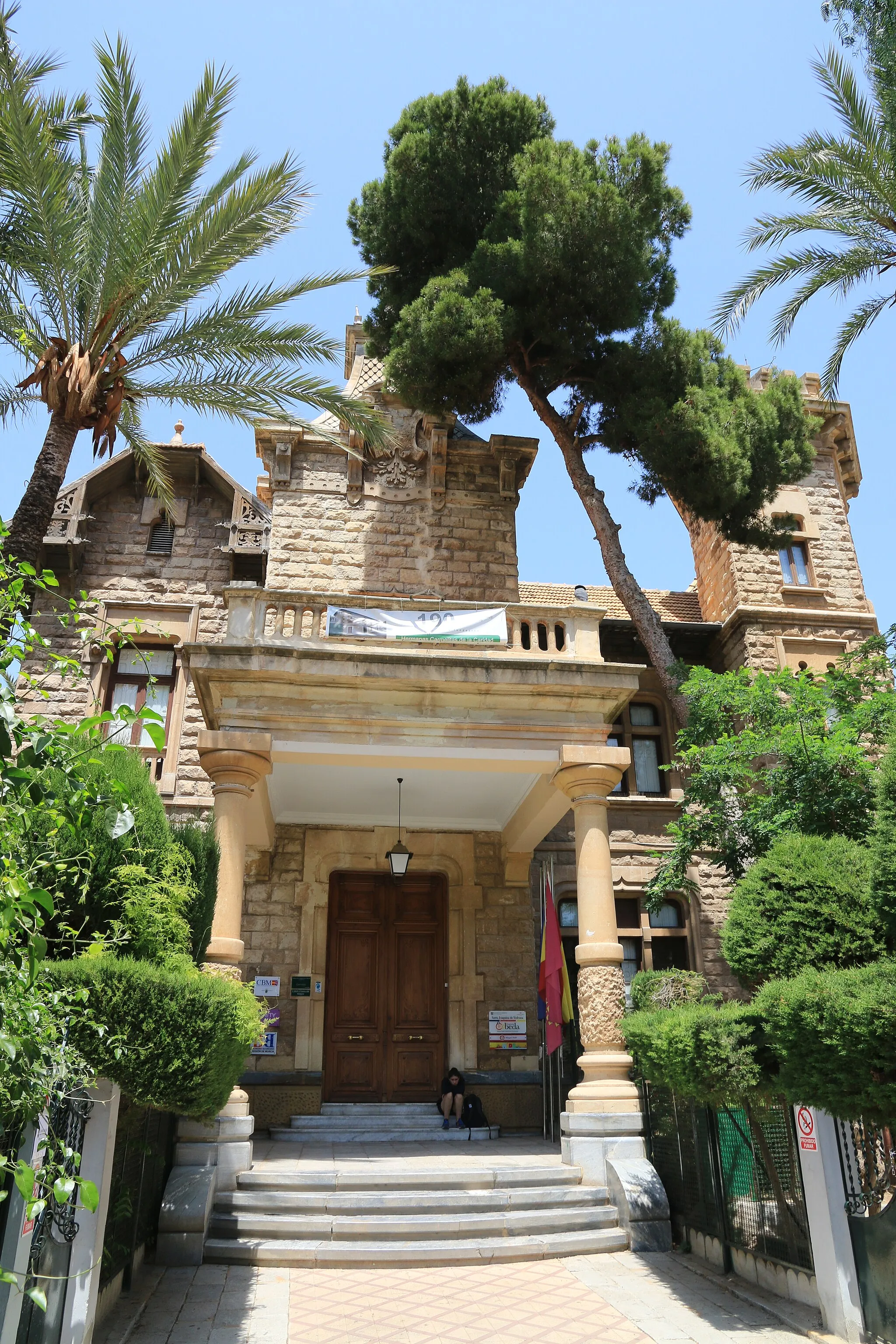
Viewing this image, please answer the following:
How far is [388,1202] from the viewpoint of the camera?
314 inches

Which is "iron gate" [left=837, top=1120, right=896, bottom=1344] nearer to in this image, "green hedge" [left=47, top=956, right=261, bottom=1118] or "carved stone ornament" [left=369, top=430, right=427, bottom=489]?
"green hedge" [left=47, top=956, right=261, bottom=1118]

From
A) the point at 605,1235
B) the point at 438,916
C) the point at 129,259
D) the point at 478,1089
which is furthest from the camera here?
the point at 438,916

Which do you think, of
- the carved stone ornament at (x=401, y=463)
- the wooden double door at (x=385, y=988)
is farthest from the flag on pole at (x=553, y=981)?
the carved stone ornament at (x=401, y=463)

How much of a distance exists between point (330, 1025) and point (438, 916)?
207 cm

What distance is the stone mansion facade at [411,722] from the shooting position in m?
10.2

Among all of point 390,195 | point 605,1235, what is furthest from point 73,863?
point 390,195

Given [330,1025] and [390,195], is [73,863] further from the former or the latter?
[390,195]

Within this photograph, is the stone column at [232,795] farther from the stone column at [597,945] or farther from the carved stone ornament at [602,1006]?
the carved stone ornament at [602,1006]

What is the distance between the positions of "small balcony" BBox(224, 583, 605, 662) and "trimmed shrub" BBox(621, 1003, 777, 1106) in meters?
4.68

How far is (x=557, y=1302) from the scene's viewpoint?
6.52 metres

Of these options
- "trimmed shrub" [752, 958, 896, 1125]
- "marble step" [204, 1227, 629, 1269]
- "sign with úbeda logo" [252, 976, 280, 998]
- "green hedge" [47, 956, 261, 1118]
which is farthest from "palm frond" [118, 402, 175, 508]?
"trimmed shrub" [752, 958, 896, 1125]

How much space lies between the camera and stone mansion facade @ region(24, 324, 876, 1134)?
1023 centimetres

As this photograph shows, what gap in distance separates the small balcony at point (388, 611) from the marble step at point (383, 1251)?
5491 mm

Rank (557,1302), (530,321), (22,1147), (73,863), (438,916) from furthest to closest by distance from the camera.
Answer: (530,321) < (438,916) < (557,1302) < (73,863) < (22,1147)
